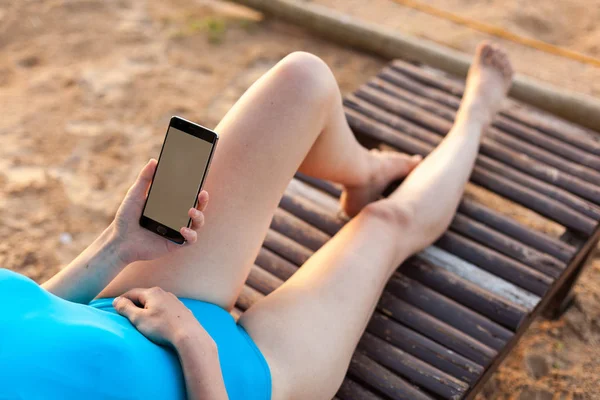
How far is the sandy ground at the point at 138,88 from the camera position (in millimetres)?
2053

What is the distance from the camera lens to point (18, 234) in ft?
7.12

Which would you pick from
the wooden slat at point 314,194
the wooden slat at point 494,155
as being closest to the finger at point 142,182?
the wooden slat at point 314,194

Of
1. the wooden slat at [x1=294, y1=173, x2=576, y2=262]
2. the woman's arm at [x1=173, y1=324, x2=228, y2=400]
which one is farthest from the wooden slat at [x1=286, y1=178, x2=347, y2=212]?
the woman's arm at [x1=173, y1=324, x2=228, y2=400]

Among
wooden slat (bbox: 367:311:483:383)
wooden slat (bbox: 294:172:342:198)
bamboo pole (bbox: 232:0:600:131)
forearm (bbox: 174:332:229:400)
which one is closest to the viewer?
forearm (bbox: 174:332:229:400)

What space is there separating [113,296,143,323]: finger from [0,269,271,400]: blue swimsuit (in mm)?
11

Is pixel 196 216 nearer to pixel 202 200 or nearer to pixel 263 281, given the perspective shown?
pixel 202 200

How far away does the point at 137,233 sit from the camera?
47.1 inches

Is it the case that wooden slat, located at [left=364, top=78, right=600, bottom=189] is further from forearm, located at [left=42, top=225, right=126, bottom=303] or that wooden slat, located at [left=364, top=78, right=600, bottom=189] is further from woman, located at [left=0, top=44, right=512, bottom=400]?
forearm, located at [left=42, top=225, right=126, bottom=303]

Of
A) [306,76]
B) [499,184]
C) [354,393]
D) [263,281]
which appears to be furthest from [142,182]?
[499,184]

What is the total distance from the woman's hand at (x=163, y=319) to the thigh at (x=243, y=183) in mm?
104

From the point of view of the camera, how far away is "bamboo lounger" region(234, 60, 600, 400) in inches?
59.5

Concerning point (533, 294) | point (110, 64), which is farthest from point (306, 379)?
point (110, 64)

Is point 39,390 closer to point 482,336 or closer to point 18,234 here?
point 482,336

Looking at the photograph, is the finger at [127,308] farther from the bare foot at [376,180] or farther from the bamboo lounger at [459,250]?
the bare foot at [376,180]
